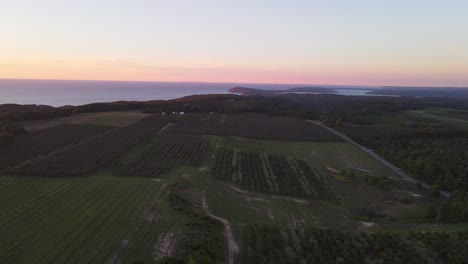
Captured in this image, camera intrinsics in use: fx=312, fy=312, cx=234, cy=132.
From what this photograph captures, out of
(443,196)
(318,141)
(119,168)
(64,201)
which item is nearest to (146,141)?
(119,168)

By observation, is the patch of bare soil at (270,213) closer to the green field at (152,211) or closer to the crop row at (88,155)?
the green field at (152,211)

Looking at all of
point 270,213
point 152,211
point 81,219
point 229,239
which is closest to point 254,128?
point 270,213

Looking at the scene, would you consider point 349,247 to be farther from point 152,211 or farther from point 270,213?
point 152,211

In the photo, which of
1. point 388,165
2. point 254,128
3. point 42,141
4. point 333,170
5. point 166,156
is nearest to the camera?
point 333,170

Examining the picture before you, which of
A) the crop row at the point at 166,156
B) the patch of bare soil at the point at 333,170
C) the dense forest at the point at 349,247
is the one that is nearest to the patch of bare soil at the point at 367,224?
the dense forest at the point at 349,247

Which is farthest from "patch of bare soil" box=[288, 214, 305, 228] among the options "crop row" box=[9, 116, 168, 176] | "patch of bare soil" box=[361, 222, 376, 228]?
"crop row" box=[9, 116, 168, 176]

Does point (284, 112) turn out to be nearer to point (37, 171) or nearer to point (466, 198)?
point (466, 198)
